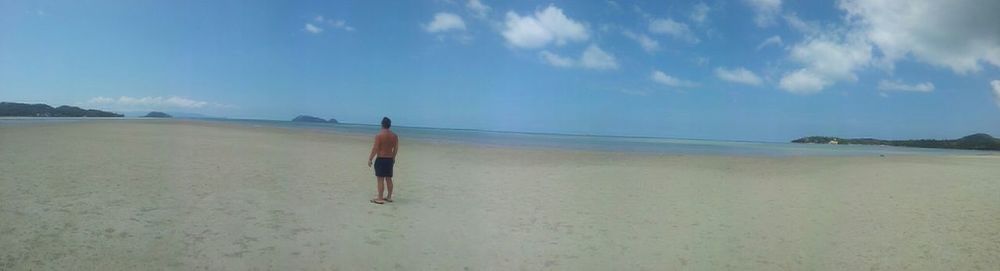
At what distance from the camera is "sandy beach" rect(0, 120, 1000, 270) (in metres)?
6.12

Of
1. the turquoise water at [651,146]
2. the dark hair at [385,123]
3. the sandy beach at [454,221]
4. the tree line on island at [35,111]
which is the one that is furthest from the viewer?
the tree line on island at [35,111]

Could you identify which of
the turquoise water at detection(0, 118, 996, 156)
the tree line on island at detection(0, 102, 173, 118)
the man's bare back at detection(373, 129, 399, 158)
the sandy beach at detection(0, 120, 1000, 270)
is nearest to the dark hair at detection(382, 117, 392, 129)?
the man's bare back at detection(373, 129, 399, 158)

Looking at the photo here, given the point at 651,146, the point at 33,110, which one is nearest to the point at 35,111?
the point at 33,110

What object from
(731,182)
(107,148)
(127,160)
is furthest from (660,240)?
(107,148)

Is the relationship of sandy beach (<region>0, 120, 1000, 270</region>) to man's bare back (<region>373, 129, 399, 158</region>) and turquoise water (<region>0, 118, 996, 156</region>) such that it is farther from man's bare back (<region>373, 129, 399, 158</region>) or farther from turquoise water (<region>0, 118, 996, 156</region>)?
turquoise water (<region>0, 118, 996, 156</region>)

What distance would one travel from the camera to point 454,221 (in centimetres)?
831

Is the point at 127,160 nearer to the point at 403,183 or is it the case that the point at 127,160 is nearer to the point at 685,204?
the point at 403,183

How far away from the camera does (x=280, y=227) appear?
288 inches

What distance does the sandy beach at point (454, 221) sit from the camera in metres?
6.12

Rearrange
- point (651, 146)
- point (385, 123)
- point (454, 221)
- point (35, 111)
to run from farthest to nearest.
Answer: point (35, 111) < point (651, 146) < point (385, 123) < point (454, 221)

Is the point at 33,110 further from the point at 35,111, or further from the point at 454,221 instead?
the point at 454,221

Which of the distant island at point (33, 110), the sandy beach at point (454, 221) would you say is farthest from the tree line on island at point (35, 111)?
the sandy beach at point (454, 221)

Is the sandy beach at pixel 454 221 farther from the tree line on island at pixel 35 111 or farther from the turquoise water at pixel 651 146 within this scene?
the tree line on island at pixel 35 111

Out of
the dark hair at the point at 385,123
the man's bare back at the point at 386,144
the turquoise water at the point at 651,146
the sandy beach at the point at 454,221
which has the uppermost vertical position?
the dark hair at the point at 385,123
